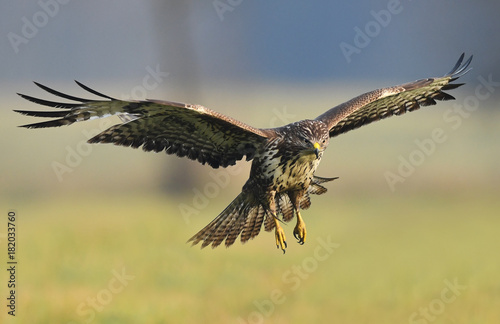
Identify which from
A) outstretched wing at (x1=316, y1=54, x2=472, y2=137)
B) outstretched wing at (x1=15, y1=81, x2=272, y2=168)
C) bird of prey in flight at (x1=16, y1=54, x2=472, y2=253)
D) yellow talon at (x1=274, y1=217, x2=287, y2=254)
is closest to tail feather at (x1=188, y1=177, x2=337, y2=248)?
bird of prey in flight at (x1=16, y1=54, x2=472, y2=253)

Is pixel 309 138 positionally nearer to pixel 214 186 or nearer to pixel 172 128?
pixel 172 128

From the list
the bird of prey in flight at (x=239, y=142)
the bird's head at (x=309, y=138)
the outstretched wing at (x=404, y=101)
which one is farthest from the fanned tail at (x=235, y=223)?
the outstretched wing at (x=404, y=101)

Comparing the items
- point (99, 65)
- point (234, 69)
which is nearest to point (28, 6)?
point (99, 65)

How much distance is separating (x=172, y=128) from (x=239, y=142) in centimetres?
65

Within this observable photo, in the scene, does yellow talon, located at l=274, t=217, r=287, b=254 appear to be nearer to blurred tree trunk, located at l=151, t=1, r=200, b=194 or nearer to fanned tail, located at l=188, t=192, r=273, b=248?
fanned tail, located at l=188, t=192, r=273, b=248

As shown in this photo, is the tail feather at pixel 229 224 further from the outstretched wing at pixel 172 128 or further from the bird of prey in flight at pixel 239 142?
the outstretched wing at pixel 172 128

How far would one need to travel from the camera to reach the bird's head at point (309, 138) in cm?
763

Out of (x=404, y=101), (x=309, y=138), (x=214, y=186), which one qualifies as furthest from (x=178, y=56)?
(x=309, y=138)

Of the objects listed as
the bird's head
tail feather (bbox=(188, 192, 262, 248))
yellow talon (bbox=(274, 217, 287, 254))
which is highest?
the bird's head

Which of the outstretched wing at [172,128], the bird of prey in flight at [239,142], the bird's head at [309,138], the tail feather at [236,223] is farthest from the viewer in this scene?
the tail feather at [236,223]

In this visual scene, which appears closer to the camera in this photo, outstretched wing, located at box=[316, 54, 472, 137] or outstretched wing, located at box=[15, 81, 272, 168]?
outstretched wing, located at box=[15, 81, 272, 168]

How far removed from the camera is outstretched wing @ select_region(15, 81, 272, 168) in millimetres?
7023

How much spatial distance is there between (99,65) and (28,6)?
6.23 m

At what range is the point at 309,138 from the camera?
7.68 metres
